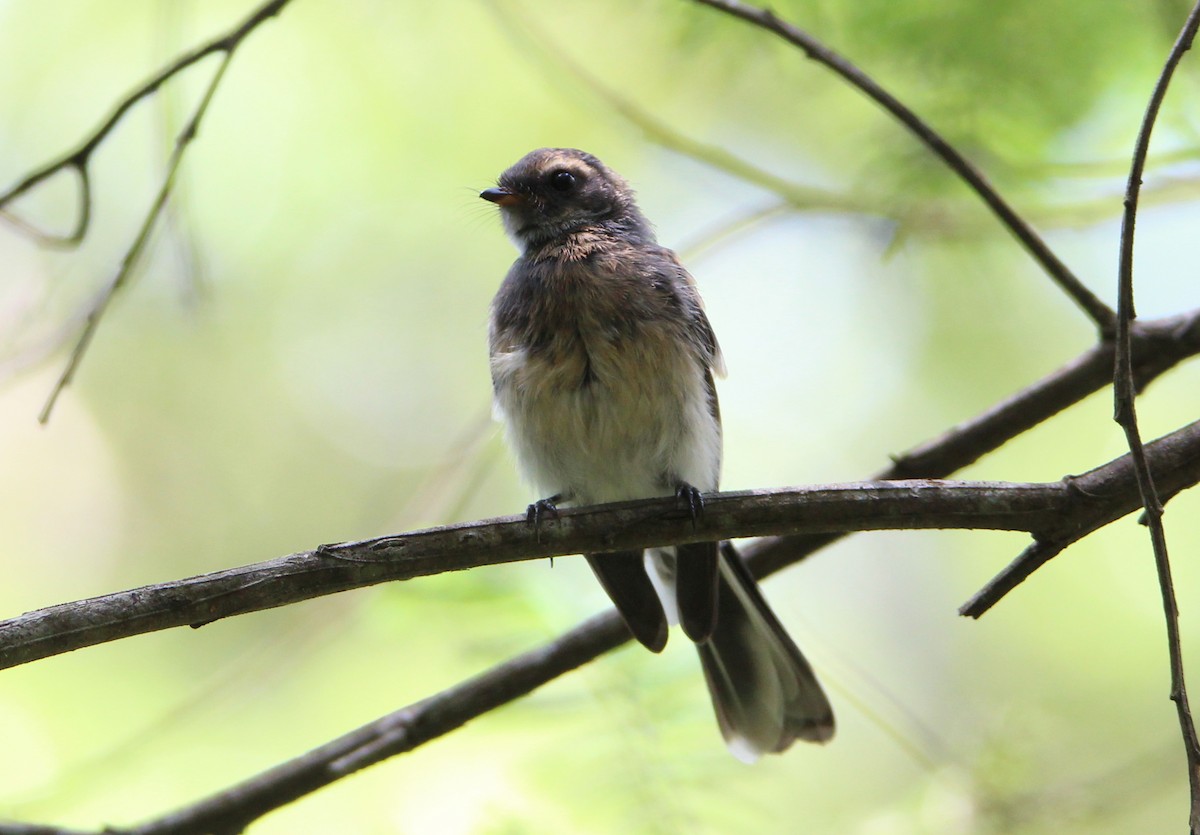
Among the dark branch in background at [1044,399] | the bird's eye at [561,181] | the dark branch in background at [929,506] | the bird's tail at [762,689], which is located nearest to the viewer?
the dark branch in background at [929,506]

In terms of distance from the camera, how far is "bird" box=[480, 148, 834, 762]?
427 cm

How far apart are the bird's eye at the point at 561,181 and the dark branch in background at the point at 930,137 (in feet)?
4.91

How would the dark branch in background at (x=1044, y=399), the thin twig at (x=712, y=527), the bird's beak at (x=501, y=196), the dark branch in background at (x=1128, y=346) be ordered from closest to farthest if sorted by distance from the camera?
1. the dark branch in background at (x=1128, y=346)
2. the thin twig at (x=712, y=527)
3. the dark branch in background at (x=1044, y=399)
4. the bird's beak at (x=501, y=196)

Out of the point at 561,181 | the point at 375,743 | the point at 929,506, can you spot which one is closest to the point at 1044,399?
the point at 929,506

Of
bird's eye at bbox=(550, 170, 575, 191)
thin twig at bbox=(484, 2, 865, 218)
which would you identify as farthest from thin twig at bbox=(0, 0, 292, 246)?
thin twig at bbox=(484, 2, 865, 218)

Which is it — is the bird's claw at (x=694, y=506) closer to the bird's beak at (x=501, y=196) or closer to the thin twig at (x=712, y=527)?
the thin twig at (x=712, y=527)

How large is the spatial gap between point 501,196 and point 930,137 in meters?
2.11

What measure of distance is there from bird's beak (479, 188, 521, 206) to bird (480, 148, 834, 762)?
2 centimetres

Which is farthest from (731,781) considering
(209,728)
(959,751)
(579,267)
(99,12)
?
(99,12)

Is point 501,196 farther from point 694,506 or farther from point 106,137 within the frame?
point 694,506

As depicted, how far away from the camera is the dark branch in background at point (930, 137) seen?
3.57 m

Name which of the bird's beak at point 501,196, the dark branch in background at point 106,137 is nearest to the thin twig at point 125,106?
the dark branch in background at point 106,137

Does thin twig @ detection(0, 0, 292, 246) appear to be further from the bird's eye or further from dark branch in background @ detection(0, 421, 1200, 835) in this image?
the bird's eye

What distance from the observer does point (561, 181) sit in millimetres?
5129
